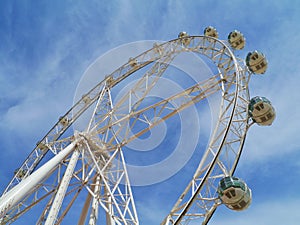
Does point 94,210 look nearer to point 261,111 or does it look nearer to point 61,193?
point 61,193

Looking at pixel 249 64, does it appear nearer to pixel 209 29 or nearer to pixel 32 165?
pixel 209 29

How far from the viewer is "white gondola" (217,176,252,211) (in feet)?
33.2

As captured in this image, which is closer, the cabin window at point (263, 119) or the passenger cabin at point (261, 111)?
the passenger cabin at point (261, 111)

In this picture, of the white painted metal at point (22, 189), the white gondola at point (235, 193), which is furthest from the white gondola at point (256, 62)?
the white painted metal at point (22, 189)

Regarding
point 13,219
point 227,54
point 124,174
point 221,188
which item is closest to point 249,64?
point 227,54

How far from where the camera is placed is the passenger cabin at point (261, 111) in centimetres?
1305

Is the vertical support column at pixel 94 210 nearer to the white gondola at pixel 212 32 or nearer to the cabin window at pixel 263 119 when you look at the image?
the cabin window at pixel 263 119

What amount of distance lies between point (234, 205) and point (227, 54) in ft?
32.1

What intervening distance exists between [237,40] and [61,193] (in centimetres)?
1391

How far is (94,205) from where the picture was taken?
14.9 m

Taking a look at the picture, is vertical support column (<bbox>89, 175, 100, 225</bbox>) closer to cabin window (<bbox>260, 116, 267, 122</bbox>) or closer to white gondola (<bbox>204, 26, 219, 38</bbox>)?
cabin window (<bbox>260, 116, 267, 122</bbox>)

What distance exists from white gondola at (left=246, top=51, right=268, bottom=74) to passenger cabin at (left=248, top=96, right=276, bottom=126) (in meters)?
3.00

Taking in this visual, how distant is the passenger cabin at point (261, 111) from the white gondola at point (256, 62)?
3.00 m

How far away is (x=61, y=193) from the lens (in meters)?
13.2
